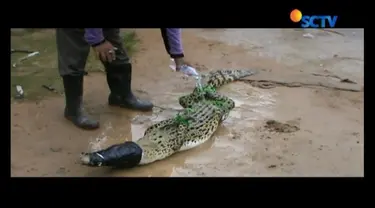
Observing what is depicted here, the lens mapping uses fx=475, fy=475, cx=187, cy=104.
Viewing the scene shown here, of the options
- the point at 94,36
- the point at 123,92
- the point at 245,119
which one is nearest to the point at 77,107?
the point at 123,92

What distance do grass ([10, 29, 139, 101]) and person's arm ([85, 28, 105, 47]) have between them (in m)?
1.26

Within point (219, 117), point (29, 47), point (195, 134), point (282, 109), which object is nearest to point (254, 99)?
point (282, 109)

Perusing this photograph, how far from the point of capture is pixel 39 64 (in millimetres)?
5238

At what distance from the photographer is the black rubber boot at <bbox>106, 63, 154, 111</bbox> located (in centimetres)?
429

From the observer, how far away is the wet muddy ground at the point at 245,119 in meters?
3.49

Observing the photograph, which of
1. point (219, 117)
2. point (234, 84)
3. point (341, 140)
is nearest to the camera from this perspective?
point (341, 140)

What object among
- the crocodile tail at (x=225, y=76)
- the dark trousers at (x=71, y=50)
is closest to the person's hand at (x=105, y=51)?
the dark trousers at (x=71, y=50)

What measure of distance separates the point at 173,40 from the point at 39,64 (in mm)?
2023

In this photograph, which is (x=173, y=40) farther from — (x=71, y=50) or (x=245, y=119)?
(x=245, y=119)

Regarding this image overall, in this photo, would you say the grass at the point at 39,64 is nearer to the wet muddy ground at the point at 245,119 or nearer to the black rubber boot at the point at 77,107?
the wet muddy ground at the point at 245,119

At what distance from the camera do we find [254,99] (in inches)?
185

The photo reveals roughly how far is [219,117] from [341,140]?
1.04 meters
